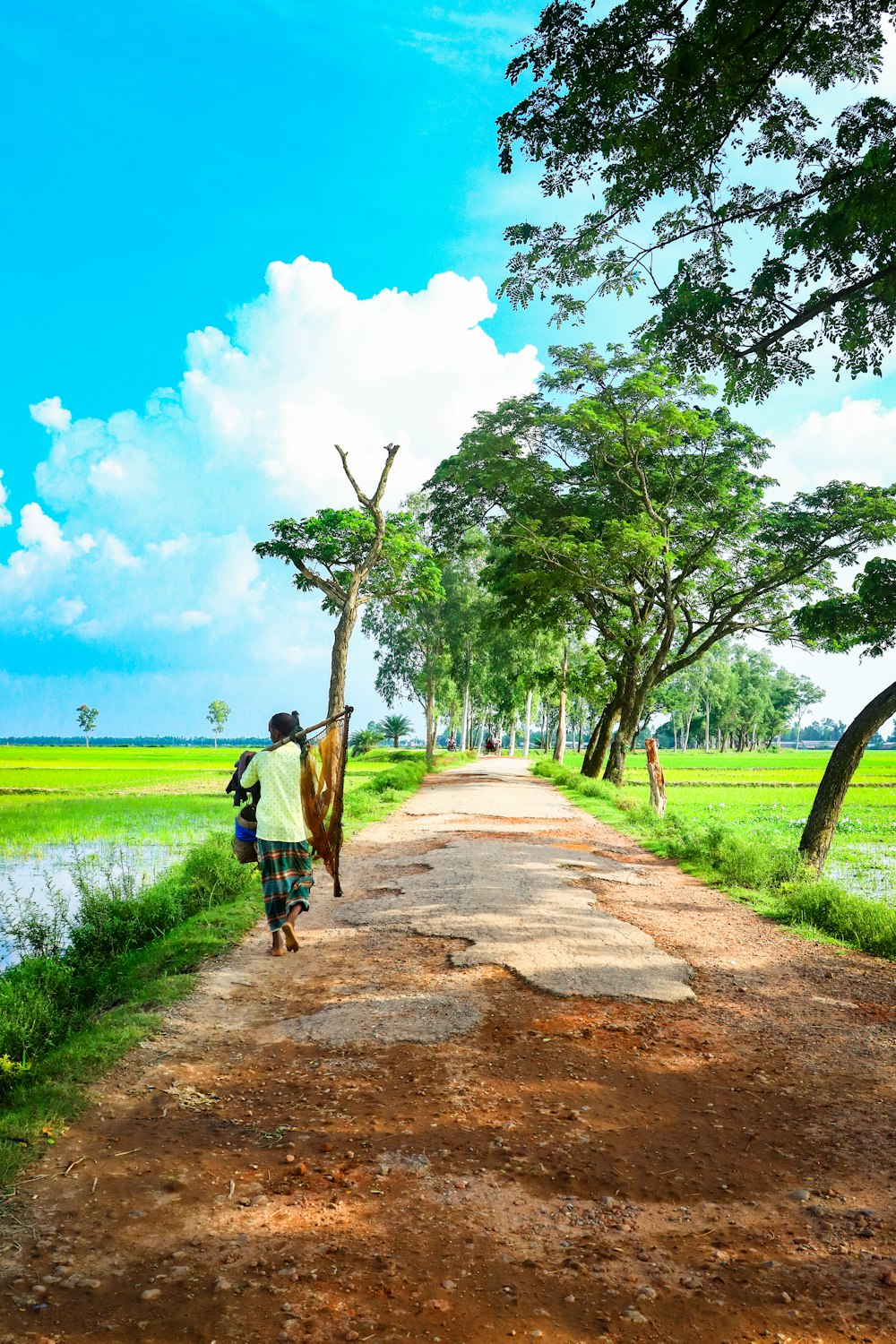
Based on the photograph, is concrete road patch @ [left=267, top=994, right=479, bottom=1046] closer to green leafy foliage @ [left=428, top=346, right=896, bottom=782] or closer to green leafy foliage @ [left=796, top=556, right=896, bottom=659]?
green leafy foliage @ [left=796, top=556, right=896, bottom=659]

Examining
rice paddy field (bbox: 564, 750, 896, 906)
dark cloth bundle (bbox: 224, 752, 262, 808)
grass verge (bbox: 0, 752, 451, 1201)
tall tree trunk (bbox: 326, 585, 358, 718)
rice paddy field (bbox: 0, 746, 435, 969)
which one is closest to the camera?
grass verge (bbox: 0, 752, 451, 1201)

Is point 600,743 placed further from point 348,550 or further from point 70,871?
point 70,871

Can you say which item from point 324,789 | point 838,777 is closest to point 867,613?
point 838,777

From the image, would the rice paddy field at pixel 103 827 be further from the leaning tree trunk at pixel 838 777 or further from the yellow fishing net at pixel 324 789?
the leaning tree trunk at pixel 838 777

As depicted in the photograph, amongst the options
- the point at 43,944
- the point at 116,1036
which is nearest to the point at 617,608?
the point at 43,944

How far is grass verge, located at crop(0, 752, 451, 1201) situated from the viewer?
3887 millimetres

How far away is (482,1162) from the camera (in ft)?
11.1

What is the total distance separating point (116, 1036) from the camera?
4.62 m

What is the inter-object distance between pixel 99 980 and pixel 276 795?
1917 mm

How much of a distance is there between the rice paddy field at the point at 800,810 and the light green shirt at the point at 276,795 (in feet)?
23.6

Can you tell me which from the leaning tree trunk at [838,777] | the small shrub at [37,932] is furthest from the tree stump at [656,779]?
the small shrub at [37,932]

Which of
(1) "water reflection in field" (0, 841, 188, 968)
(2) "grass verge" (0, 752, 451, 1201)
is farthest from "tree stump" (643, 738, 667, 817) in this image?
(2) "grass verge" (0, 752, 451, 1201)

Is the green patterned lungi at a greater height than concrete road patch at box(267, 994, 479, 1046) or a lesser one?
greater

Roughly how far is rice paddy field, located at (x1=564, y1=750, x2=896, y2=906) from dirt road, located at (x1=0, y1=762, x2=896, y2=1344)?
20.0 ft
